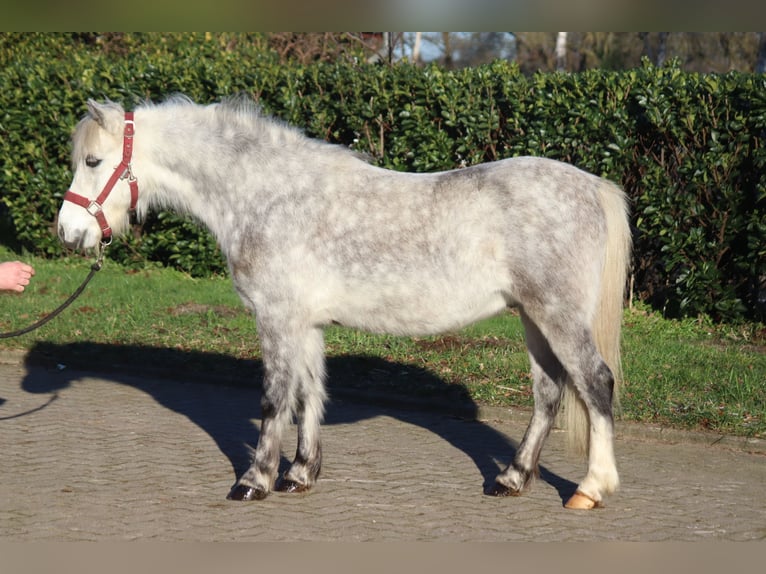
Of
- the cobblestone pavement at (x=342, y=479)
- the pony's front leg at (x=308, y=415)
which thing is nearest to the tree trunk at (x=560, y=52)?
the cobblestone pavement at (x=342, y=479)

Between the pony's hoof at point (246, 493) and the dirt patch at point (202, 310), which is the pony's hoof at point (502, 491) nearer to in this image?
the pony's hoof at point (246, 493)

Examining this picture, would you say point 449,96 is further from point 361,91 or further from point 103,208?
point 103,208

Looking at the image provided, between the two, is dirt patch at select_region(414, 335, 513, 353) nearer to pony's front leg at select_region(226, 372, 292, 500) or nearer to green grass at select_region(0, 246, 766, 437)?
green grass at select_region(0, 246, 766, 437)

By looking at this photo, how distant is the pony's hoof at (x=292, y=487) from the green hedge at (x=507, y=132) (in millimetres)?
6346

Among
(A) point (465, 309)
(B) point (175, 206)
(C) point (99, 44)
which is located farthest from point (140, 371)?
(C) point (99, 44)

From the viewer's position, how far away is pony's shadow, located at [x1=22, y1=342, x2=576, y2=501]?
725cm

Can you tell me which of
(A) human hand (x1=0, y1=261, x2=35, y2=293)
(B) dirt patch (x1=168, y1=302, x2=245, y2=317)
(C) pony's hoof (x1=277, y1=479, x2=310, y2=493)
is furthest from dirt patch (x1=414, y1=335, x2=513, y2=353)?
(A) human hand (x1=0, y1=261, x2=35, y2=293)

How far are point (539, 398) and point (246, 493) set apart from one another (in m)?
1.93

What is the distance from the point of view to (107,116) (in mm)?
6129

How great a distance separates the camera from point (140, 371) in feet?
31.3

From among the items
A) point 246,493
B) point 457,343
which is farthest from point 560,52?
point 246,493

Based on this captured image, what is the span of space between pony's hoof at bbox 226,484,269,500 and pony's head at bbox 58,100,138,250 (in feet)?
6.01

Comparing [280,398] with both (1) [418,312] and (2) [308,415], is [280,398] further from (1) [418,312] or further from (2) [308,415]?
(1) [418,312]

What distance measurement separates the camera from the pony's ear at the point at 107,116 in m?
6.07
